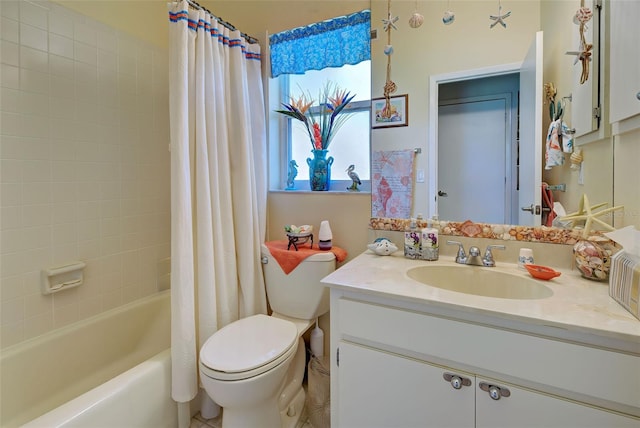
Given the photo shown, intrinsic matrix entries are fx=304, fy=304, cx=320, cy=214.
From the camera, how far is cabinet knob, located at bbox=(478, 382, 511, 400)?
832 millimetres

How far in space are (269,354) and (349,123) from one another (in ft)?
4.03

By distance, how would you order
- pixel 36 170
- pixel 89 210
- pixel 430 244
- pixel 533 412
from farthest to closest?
pixel 89 210 → pixel 36 170 → pixel 430 244 → pixel 533 412

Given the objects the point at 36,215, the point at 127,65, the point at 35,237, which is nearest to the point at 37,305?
the point at 35,237

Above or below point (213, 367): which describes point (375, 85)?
above

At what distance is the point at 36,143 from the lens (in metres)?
1.44

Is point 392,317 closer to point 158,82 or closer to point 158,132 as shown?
point 158,132

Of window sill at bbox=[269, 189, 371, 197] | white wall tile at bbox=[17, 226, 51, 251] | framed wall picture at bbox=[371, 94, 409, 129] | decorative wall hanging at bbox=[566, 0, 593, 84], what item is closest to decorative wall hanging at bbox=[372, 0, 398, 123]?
framed wall picture at bbox=[371, 94, 409, 129]

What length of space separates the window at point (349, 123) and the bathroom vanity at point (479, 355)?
732mm

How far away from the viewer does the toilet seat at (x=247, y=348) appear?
3.63ft

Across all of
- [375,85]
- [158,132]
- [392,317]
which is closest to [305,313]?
[392,317]

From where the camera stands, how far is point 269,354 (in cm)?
118

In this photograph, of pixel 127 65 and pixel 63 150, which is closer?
pixel 63 150

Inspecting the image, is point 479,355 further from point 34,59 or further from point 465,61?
point 34,59

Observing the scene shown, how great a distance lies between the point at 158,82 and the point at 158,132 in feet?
1.05
